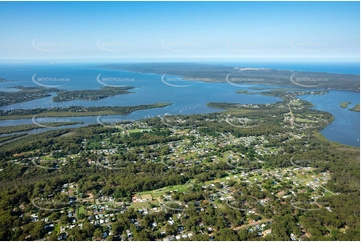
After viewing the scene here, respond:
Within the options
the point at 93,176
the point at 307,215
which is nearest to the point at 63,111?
the point at 93,176

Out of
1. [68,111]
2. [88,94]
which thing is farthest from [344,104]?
[88,94]

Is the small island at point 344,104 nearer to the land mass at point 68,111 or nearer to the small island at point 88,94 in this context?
the land mass at point 68,111

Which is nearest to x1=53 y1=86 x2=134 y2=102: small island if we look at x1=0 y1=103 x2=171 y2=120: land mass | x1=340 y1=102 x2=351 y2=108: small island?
x1=0 y1=103 x2=171 y2=120: land mass

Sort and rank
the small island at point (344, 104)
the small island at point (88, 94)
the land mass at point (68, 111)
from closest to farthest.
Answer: the land mass at point (68, 111), the small island at point (344, 104), the small island at point (88, 94)

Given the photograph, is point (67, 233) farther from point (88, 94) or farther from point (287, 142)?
point (88, 94)

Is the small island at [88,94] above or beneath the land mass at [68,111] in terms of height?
above

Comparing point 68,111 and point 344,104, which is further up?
point 344,104

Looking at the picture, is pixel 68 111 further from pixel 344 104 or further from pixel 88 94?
pixel 344 104

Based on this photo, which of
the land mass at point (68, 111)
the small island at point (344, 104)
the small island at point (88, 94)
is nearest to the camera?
the land mass at point (68, 111)

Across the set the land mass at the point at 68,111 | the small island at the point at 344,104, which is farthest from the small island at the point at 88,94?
the small island at the point at 344,104

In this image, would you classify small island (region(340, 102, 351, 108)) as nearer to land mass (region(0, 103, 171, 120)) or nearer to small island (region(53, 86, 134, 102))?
land mass (region(0, 103, 171, 120))

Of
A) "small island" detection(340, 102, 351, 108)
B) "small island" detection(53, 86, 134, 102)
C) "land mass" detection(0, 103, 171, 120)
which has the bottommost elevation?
"land mass" detection(0, 103, 171, 120)

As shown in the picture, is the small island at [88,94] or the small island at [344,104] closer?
the small island at [344,104]
